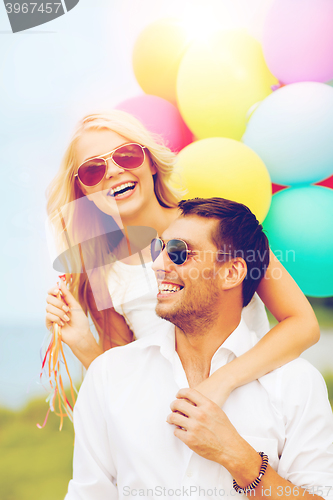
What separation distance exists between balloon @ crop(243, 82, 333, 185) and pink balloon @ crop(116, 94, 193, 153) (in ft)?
0.97

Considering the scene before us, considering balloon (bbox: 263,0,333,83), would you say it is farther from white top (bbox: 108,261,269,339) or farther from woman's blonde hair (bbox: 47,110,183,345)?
white top (bbox: 108,261,269,339)

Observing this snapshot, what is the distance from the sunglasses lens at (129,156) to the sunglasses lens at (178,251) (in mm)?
372

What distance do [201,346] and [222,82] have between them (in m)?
0.94

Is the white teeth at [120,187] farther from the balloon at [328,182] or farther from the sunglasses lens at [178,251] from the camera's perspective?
the balloon at [328,182]

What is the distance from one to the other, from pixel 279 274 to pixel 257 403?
0.44 m

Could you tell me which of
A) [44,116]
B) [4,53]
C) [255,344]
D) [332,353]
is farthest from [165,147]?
[332,353]

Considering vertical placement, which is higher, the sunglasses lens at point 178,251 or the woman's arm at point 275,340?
the sunglasses lens at point 178,251

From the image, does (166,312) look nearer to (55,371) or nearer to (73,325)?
(73,325)

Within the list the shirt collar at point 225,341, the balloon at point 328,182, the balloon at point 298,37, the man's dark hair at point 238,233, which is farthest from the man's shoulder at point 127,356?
the balloon at point 298,37

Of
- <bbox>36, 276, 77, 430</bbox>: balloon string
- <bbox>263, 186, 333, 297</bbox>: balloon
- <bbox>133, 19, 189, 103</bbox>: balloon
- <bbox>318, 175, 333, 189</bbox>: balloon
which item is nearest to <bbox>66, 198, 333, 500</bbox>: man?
<bbox>263, 186, 333, 297</bbox>: balloon

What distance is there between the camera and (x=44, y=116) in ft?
5.87

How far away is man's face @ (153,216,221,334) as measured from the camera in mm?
1246

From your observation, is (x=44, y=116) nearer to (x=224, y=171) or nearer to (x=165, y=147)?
(x=165, y=147)

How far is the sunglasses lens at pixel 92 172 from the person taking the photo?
1.45 metres
